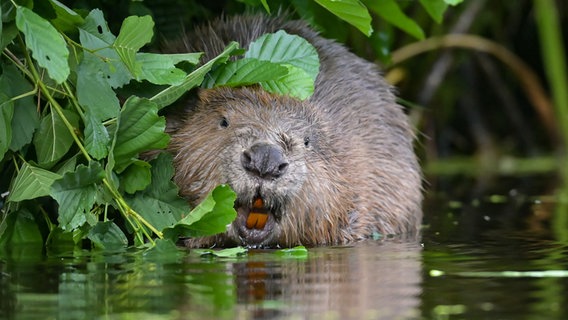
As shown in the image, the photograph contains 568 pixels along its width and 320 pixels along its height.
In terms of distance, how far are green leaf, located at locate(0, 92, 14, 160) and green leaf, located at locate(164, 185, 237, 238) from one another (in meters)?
0.58

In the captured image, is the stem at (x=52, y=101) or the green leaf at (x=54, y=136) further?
the green leaf at (x=54, y=136)

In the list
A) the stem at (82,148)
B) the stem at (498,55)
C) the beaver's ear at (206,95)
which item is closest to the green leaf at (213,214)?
the stem at (82,148)

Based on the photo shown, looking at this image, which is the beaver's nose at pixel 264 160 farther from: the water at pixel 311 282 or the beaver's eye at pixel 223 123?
the beaver's eye at pixel 223 123

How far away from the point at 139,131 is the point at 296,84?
0.64m

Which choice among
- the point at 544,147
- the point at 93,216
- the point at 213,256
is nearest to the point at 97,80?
the point at 93,216

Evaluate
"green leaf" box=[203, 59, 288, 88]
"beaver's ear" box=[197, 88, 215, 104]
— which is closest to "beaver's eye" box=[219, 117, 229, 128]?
"beaver's ear" box=[197, 88, 215, 104]

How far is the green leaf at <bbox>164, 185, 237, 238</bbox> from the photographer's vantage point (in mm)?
3883

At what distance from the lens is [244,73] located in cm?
438

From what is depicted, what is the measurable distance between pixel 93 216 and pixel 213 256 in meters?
0.40

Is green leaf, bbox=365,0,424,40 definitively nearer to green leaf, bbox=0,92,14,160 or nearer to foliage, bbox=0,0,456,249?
foliage, bbox=0,0,456,249

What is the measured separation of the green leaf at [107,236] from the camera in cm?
404

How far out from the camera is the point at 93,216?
394 centimetres

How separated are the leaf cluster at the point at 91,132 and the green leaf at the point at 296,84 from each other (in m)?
0.06

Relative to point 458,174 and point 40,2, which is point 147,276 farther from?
point 458,174
